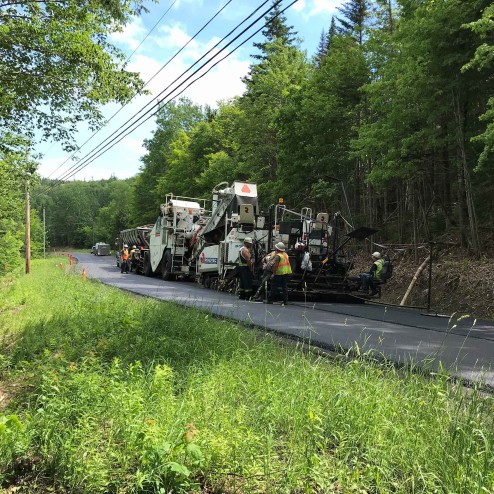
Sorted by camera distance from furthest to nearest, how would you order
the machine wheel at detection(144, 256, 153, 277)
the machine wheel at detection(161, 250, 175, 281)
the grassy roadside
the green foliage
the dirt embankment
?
the green foliage, the machine wheel at detection(144, 256, 153, 277), the machine wheel at detection(161, 250, 175, 281), the dirt embankment, the grassy roadside

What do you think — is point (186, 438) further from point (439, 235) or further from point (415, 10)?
point (439, 235)

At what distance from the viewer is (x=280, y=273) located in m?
12.4

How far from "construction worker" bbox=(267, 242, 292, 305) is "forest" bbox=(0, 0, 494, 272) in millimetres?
4444

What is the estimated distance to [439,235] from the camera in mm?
17984

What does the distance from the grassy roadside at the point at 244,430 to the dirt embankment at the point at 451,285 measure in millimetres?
8982

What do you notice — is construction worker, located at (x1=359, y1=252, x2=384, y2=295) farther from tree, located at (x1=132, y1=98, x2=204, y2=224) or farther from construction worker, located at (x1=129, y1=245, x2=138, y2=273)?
tree, located at (x1=132, y1=98, x2=204, y2=224)

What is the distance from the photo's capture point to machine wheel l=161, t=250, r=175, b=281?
73.2 ft

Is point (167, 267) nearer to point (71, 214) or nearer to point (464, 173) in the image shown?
point (464, 173)

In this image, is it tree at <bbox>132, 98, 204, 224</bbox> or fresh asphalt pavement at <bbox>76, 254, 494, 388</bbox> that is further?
tree at <bbox>132, 98, 204, 224</bbox>

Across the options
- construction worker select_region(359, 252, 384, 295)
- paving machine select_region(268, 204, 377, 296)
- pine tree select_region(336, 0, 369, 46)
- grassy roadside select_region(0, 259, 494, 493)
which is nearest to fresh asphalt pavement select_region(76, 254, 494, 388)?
grassy roadside select_region(0, 259, 494, 493)

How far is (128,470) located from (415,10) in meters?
15.0

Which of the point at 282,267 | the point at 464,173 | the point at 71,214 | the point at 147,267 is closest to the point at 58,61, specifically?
the point at 282,267

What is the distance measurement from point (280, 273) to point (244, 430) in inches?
358

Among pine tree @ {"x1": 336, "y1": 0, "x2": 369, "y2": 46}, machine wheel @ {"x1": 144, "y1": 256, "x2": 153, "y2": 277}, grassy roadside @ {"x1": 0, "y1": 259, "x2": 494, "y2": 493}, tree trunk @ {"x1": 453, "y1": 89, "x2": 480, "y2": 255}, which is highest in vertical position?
pine tree @ {"x1": 336, "y1": 0, "x2": 369, "y2": 46}
